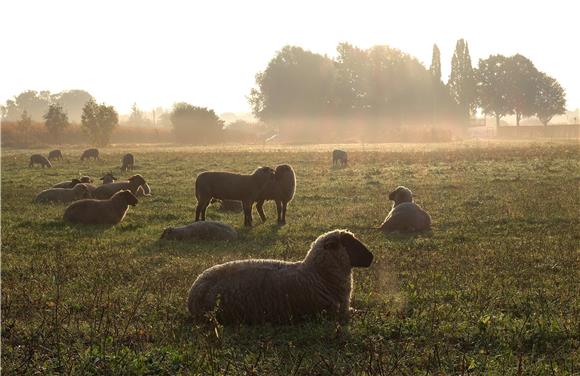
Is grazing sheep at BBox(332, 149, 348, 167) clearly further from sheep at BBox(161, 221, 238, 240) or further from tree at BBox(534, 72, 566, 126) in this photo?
tree at BBox(534, 72, 566, 126)

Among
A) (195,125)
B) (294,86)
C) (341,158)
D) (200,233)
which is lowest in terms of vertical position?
(200,233)

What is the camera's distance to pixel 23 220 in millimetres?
17141

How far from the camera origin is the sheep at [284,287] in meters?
7.77

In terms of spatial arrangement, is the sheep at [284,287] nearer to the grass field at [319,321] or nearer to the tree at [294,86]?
the grass field at [319,321]

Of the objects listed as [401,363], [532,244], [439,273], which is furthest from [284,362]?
[532,244]

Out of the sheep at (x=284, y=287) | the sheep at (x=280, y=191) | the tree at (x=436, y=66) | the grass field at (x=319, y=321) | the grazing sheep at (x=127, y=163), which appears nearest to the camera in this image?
the grass field at (x=319, y=321)

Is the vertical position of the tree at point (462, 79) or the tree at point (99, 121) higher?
the tree at point (462, 79)

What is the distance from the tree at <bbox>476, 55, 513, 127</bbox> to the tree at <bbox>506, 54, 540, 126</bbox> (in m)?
1.05

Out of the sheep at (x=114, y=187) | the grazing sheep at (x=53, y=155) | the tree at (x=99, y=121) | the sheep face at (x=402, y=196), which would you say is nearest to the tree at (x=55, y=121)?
the tree at (x=99, y=121)

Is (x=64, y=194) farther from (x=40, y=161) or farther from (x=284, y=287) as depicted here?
(x=40, y=161)

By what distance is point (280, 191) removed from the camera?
57.6 ft

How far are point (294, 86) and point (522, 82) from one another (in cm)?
5009

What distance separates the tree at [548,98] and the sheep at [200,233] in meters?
126

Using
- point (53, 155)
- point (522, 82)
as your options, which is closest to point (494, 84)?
point (522, 82)
